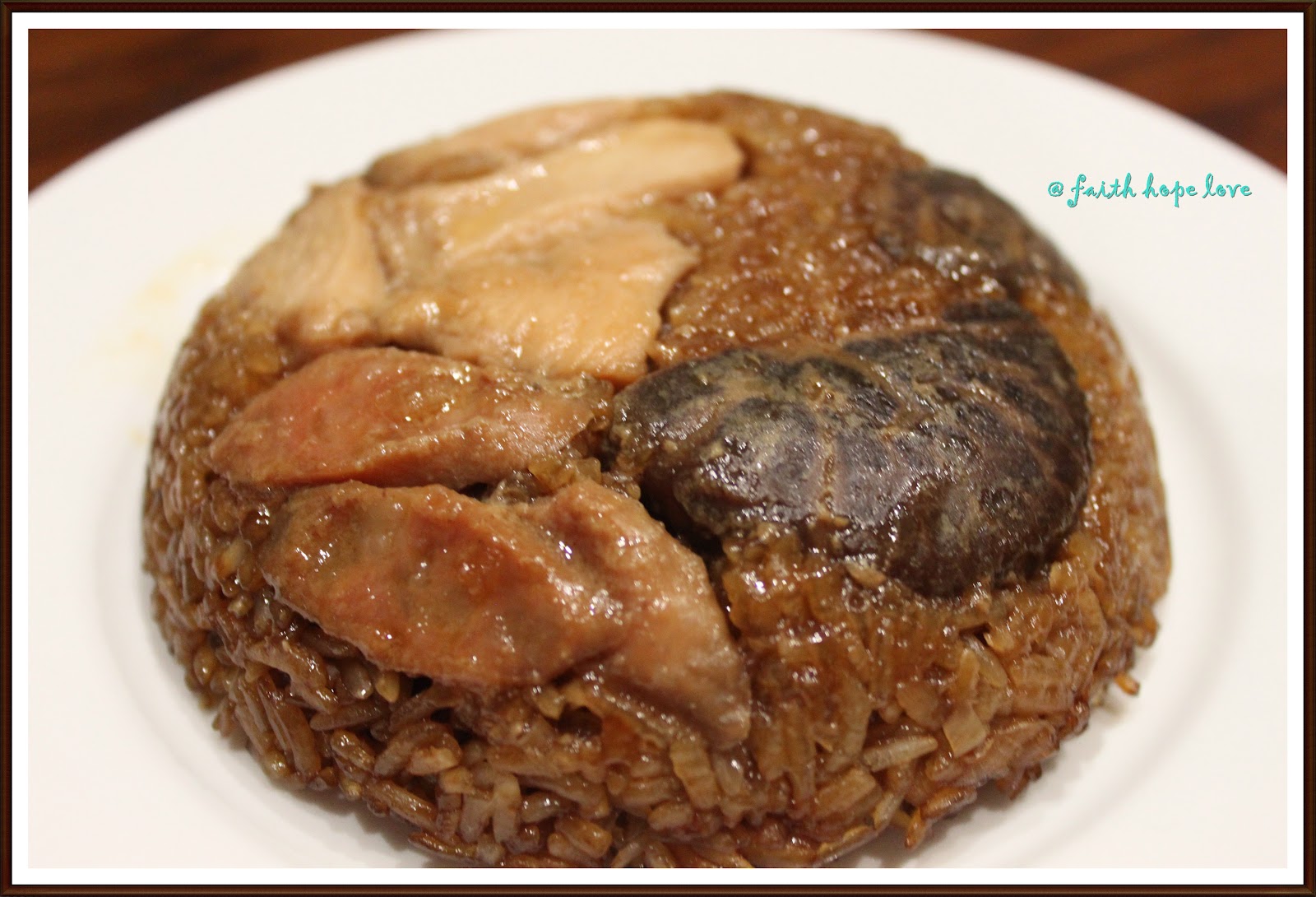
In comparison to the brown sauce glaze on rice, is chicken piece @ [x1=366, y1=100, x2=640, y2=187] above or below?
above

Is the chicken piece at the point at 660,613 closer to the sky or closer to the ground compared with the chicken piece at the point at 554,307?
closer to the ground

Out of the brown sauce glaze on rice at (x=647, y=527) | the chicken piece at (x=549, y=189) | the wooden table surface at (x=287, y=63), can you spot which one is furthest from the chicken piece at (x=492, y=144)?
the wooden table surface at (x=287, y=63)

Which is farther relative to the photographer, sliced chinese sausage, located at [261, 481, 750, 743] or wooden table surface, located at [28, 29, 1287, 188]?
wooden table surface, located at [28, 29, 1287, 188]

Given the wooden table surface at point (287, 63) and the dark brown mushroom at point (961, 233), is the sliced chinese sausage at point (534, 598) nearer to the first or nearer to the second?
the dark brown mushroom at point (961, 233)

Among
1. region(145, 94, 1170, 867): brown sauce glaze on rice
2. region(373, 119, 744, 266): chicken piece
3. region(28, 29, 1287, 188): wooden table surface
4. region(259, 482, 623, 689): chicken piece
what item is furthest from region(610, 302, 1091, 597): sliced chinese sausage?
region(28, 29, 1287, 188): wooden table surface

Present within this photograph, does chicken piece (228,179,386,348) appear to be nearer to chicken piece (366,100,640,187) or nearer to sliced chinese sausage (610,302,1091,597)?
chicken piece (366,100,640,187)

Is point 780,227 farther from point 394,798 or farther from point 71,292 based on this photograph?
point 71,292
